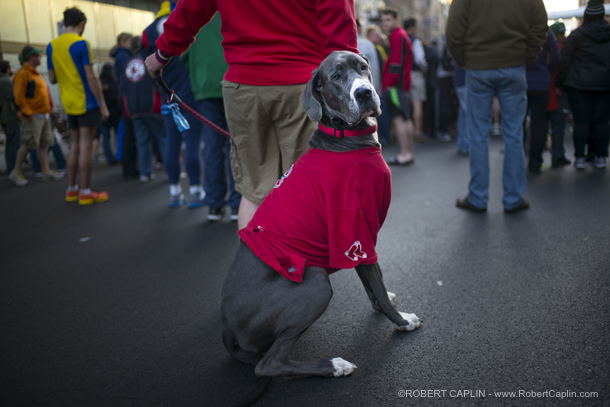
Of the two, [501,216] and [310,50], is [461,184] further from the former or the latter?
[310,50]

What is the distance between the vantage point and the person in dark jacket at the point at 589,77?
5125 millimetres

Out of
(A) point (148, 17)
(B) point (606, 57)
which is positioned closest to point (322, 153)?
(B) point (606, 57)

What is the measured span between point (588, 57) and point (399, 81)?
2662mm

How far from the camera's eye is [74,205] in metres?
5.83

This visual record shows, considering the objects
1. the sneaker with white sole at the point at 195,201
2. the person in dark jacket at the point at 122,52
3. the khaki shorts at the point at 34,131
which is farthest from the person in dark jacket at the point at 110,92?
the sneaker with white sole at the point at 195,201

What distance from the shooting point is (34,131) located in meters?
7.26

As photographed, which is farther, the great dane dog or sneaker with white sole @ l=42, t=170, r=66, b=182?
sneaker with white sole @ l=42, t=170, r=66, b=182

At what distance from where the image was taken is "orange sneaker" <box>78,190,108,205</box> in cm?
580

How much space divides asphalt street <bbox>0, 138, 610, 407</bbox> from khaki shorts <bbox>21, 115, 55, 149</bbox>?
3123 mm

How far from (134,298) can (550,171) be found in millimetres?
5410

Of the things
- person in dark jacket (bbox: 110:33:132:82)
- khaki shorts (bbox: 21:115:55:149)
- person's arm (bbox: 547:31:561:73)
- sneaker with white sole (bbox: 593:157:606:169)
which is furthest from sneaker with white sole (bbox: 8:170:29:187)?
sneaker with white sole (bbox: 593:157:606:169)

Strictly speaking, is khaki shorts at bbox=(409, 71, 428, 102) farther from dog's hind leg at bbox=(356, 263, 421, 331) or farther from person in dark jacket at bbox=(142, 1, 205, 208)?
dog's hind leg at bbox=(356, 263, 421, 331)

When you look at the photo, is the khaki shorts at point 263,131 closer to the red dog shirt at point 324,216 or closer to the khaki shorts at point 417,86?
the red dog shirt at point 324,216

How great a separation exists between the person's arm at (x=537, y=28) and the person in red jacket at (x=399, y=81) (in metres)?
2.82
